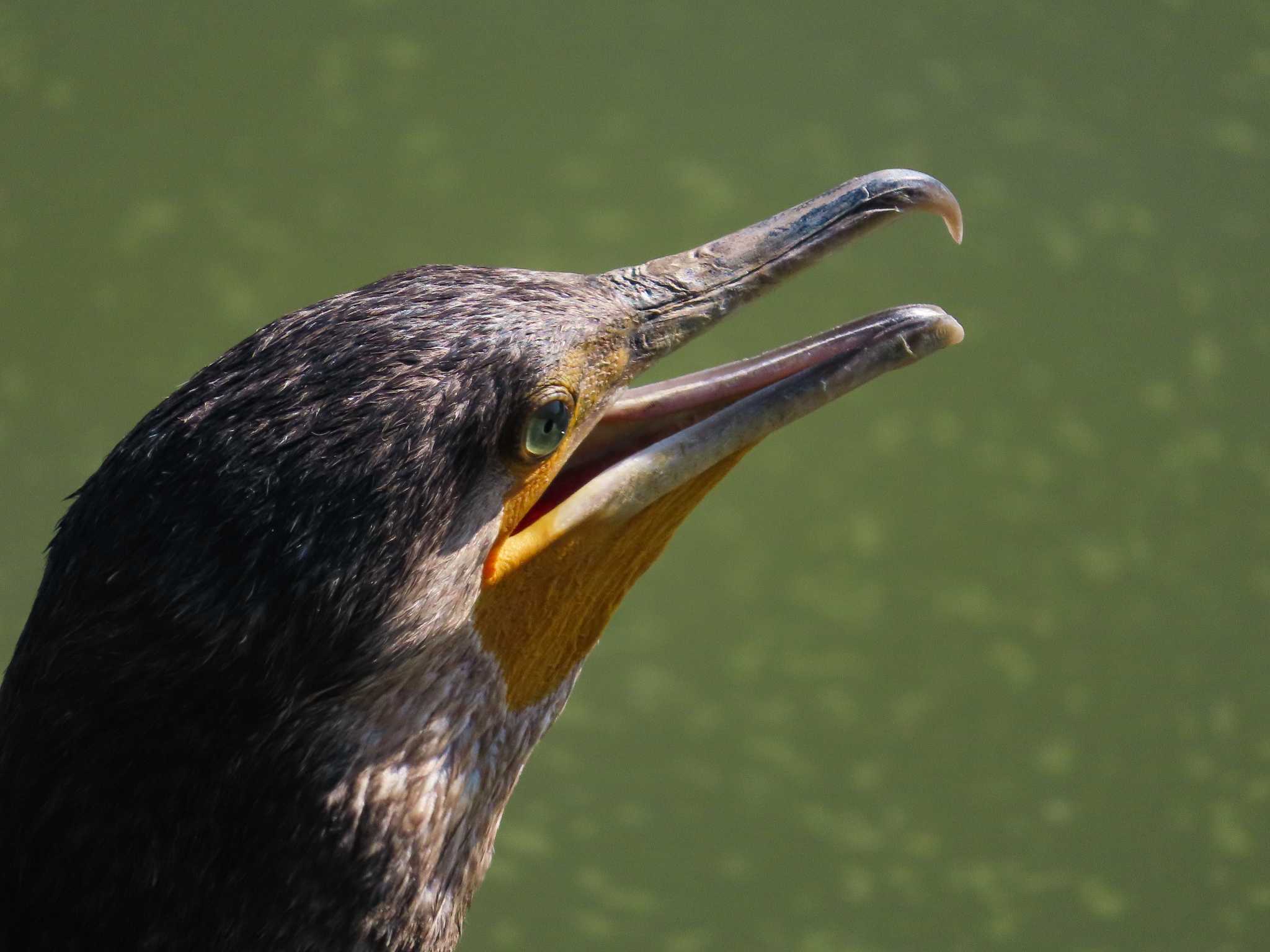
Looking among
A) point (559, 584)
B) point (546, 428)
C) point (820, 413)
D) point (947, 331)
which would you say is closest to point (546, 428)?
point (546, 428)

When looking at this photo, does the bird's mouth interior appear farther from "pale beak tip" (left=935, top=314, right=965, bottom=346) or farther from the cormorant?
the cormorant

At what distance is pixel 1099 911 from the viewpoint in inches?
165

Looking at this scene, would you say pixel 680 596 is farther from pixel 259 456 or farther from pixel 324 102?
pixel 259 456

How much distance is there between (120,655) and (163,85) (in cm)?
293

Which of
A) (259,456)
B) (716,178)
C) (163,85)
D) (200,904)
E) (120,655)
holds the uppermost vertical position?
(163,85)

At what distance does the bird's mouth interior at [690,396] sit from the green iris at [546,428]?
0.46ft

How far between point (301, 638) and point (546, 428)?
17.0 inches

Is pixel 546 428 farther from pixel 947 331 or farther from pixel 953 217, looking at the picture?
pixel 953 217

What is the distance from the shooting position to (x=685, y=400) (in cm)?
216

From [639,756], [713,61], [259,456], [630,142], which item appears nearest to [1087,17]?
[713,61]

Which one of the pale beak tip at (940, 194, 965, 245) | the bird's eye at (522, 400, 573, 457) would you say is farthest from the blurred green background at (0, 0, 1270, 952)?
the bird's eye at (522, 400, 573, 457)

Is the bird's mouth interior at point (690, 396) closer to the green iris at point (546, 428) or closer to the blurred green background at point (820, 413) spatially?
the green iris at point (546, 428)

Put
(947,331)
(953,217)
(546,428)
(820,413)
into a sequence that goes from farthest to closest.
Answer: (820,413), (953,217), (947,331), (546,428)

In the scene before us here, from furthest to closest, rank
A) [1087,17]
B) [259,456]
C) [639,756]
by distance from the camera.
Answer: [1087,17], [639,756], [259,456]
